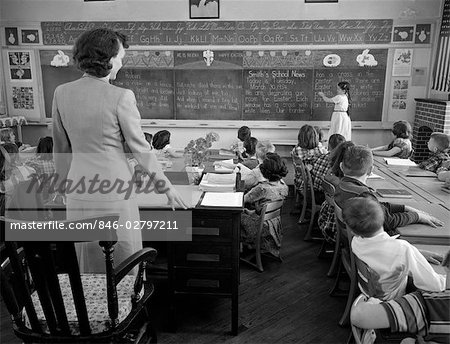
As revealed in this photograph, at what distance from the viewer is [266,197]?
3.05 m

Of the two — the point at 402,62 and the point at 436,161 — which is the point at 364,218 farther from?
the point at 402,62

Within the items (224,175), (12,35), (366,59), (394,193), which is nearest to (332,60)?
(366,59)

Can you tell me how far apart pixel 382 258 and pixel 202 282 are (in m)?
1.06

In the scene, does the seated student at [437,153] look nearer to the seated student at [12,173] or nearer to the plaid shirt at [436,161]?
the plaid shirt at [436,161]

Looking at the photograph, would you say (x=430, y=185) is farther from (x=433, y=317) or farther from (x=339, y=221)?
(x=433, y=317)

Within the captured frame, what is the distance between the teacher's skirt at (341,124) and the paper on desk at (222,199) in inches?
124

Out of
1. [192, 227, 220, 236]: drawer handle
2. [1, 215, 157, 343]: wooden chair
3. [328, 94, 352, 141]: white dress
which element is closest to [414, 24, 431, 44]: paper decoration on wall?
[328, 94, 352, 141]: white dress

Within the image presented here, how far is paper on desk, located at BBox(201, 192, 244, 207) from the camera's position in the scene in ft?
7.15

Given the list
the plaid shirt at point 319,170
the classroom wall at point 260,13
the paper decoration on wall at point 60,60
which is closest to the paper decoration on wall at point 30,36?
the classroom wall at point 260,13

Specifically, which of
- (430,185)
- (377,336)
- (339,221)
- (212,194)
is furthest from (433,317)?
(430,185)

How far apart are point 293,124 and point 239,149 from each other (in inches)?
55.2

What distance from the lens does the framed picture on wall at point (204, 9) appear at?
521 cm

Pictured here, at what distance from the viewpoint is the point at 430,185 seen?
2.95 metres

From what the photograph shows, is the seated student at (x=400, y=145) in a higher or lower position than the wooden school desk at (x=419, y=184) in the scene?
higher
